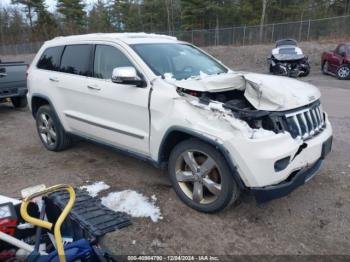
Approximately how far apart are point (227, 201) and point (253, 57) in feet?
74.2

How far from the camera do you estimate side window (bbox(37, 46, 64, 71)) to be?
5.21 m

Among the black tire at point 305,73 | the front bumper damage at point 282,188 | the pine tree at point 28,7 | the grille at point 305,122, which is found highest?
the pine tree at point 28,7

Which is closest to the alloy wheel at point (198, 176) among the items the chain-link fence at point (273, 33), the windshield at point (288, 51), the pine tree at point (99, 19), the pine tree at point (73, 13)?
the windshield at point (288, 51)

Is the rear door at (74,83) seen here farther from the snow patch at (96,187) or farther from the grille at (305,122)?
the grille at (305,122)

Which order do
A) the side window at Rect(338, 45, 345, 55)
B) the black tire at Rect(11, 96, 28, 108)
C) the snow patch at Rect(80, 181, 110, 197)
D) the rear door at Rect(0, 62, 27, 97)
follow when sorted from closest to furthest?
the snow patch at Rect(80, 181, 110, 197), the rear door at Rect(0, 62, 27, 97), the black tire at Rect(11, 96, 28, 108), the side window at Rect(338, 45, 345, 55)

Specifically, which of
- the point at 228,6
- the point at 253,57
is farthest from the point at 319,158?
the point at 228,6

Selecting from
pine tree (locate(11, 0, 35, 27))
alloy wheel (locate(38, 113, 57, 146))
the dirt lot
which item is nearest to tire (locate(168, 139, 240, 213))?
the dirt lot

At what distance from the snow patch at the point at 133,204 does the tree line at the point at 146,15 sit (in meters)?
31.6

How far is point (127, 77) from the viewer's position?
3674 mm

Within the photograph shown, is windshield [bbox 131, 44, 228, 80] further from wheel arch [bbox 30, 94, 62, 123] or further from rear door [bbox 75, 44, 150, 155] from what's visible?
wheel arch [bbox 30, 94, 62, 123]

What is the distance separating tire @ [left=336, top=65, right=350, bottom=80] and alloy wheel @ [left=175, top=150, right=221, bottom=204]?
1315 cm

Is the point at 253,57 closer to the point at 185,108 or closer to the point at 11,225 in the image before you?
the point at 185,108

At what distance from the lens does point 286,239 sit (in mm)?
3129

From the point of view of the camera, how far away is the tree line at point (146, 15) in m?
37.5
